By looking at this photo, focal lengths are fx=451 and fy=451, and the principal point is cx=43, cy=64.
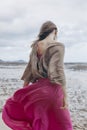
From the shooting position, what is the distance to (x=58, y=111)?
5.82m

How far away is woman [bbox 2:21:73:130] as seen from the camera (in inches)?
225

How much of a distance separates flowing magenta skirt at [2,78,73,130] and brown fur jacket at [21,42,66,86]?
0.09 meters

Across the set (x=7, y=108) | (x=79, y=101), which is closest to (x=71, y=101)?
(x=79, y=101)


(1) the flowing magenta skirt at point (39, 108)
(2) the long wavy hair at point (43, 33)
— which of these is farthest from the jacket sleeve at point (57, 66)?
(2) the long wavy hair at point (43, 33)

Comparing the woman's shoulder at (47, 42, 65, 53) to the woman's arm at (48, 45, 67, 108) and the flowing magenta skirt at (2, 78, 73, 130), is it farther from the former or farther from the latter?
the flowing magenta skirt at (2, 78, 73, 130)

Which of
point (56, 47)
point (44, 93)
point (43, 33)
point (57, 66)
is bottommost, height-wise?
point (44, 93)

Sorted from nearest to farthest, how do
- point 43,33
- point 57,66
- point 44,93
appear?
1. point 57,66
2. point 44,93
3. point 43,33

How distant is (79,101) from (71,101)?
27cm

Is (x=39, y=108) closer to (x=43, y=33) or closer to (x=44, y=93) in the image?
(x=44, y=93)

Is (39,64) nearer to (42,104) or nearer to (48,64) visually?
(48,64)

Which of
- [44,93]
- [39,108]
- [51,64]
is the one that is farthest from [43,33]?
[39,108]

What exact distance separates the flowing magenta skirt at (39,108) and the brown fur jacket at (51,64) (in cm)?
9

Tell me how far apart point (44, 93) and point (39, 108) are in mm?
223

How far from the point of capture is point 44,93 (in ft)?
19.0
